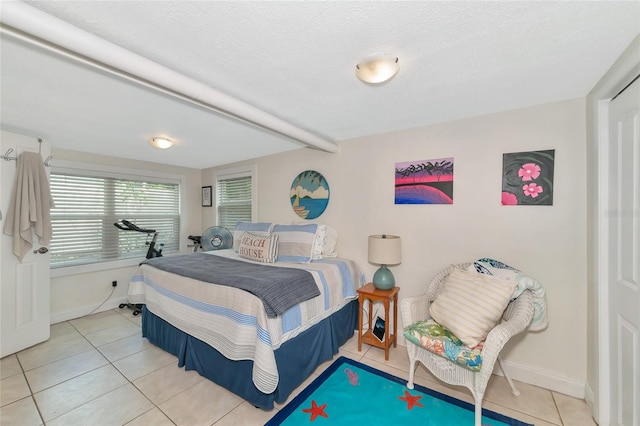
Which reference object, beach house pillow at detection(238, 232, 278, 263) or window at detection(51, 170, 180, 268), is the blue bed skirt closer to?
beach house pillow at detection(238, 232, 278, 263)

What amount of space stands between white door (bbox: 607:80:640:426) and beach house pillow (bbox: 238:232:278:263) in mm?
2583

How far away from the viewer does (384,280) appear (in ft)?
7.91

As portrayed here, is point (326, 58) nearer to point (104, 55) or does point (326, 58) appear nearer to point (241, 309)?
point (104, 55)

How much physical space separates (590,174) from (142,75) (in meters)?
2.81

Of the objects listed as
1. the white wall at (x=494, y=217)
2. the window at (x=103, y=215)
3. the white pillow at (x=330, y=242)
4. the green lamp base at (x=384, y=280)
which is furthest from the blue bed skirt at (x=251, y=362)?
the window at (x=103, y=215)

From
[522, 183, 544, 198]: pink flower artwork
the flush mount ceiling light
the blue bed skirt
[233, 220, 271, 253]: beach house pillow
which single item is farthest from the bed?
[522, 183, 544, 198]: pink flower artwork

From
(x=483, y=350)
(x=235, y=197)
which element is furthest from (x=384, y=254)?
(x=235, y=197)

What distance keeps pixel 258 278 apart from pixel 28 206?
2463mm

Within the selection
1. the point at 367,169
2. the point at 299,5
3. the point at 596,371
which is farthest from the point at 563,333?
the point at 299,5

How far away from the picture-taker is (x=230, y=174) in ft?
13.8

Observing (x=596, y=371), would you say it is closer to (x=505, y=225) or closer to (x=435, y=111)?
(x=505, y=225)

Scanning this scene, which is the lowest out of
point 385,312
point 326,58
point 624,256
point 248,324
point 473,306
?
point 385,312

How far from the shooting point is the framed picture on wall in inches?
180

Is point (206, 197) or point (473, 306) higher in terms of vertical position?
point (206, 197)
